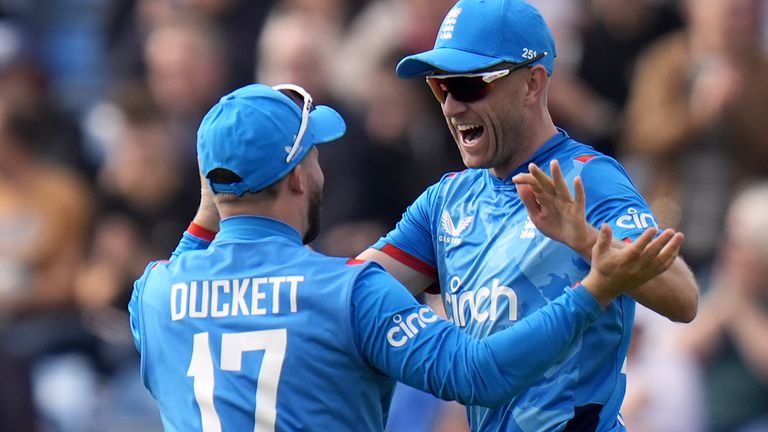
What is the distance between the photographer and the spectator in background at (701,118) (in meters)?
7.54

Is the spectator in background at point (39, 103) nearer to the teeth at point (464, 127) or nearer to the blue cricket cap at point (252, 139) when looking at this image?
the teeth at point (464, 127)

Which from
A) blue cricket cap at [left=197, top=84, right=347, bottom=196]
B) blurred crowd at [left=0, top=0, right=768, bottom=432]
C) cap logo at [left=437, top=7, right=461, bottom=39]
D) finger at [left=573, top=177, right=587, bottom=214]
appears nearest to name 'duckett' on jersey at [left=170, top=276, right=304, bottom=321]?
A: blue cricket cap at [left=197, top=84, right=347, bottom=196]

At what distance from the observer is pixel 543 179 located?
3.50 meters

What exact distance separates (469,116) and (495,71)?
154 millimetres

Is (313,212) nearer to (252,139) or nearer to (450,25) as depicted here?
(252,139)

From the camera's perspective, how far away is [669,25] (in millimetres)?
7965

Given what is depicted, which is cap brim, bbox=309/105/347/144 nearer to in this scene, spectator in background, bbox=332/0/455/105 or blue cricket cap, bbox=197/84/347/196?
blue cricket cap, bbox=197/84/347/196

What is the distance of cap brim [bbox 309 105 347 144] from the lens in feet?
12.2

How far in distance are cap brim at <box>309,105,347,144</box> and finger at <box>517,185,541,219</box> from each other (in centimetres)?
54

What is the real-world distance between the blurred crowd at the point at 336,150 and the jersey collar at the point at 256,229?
3.63 m

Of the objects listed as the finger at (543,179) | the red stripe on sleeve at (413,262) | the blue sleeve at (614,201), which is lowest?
the red stripe on sleeve at (413,262)

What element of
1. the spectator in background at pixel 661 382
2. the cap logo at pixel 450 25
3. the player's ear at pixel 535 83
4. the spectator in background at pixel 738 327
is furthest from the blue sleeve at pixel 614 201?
the spectator in background at pixel 738 327

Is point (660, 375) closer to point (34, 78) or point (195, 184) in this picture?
point (195, 184)

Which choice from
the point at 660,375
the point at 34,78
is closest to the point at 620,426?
the point at 660,375
